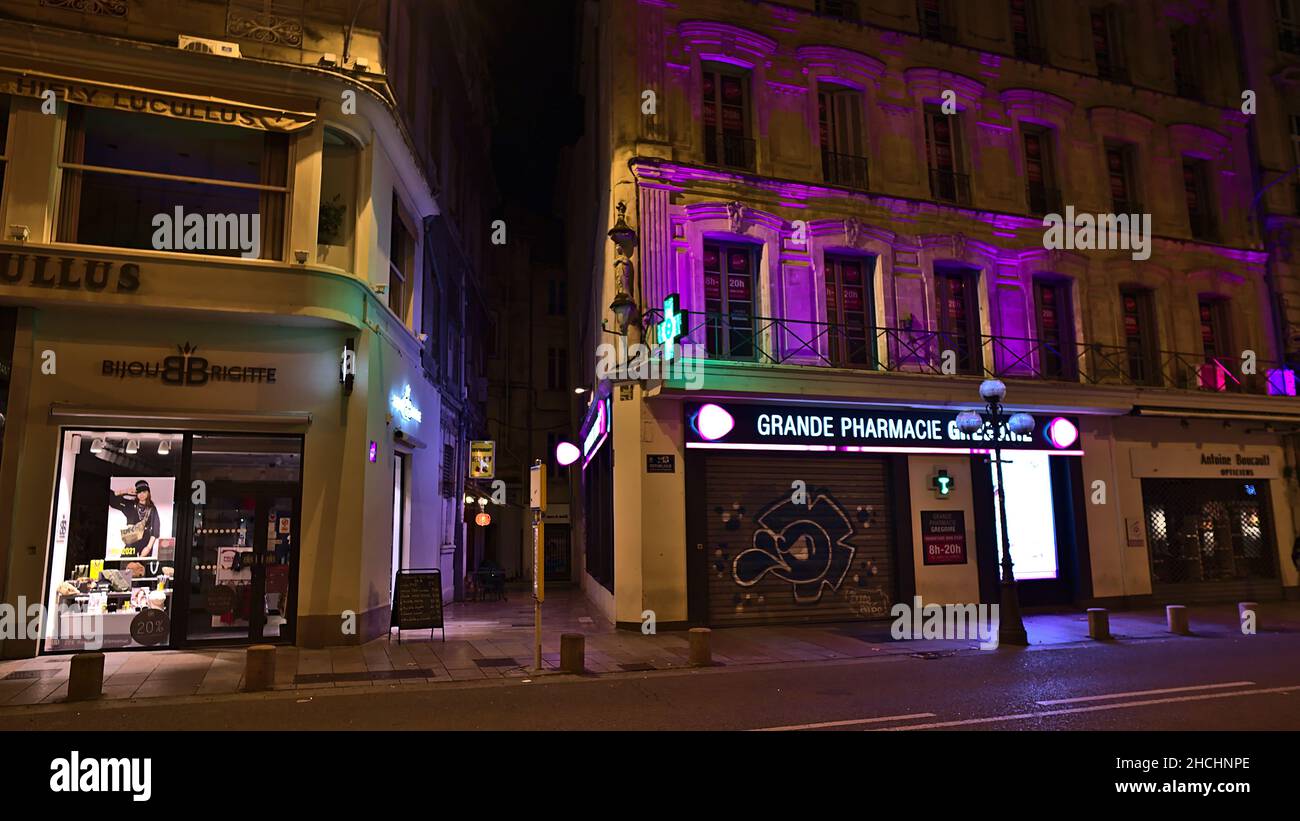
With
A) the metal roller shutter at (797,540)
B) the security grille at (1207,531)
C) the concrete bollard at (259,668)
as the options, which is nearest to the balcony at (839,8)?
the metal roller shutter at (797,540)

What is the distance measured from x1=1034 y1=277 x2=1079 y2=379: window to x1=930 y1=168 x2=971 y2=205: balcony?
2.84 meters

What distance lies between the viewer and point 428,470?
18.2 metres

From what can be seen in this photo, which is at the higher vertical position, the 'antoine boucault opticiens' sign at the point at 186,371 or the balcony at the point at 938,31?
the balcony at the point at 938,31

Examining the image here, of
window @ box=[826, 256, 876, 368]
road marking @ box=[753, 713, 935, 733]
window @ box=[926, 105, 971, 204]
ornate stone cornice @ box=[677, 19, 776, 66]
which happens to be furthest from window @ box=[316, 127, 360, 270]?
window @ box=[926, 105, 971, 204]

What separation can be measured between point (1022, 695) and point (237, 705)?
888cm

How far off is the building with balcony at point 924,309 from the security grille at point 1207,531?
0.26 ft

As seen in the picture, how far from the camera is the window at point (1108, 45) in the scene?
771 inches

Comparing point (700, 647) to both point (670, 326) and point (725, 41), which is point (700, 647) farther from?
point (725, 41)

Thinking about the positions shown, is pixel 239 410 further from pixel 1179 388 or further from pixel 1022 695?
pixel 1179 388

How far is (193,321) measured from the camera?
11.9m

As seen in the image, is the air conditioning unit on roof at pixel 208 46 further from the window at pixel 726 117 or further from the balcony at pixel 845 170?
the balcony at pixel 845 170

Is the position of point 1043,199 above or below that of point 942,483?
above

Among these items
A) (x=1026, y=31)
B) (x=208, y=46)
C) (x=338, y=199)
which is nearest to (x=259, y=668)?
(x=338, y=199)

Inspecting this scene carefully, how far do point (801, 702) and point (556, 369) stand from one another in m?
26.7
